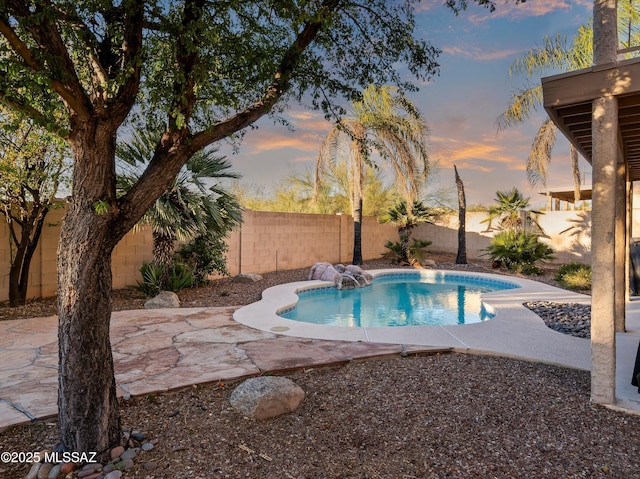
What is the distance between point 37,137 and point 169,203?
2183 mm

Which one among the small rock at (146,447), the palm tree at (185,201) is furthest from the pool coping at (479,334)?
the small rock at (146,447)

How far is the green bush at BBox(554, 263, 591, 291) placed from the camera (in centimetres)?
944

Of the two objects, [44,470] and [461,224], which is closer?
[44,470]

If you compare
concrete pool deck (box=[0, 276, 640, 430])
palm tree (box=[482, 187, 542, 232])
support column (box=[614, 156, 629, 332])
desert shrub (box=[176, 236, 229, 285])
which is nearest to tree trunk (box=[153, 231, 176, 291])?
desert shrub (box=[176, 236, 229, 285])

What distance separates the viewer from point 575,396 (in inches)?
124

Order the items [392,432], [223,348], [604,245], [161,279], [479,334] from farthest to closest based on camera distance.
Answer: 1. [161,279]
2. [479,334]
3. [223,348]
4. [604,245]
5. [392,432]

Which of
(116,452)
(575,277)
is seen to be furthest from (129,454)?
(575,277)

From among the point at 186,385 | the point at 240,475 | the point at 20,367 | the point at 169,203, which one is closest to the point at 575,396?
the point at 240,475

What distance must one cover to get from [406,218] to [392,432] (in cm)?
1189

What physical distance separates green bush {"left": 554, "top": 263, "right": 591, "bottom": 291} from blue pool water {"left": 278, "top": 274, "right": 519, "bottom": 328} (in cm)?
134

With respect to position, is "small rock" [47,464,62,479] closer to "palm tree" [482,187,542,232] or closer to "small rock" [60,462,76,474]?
"small rock" [60,462,76,474]

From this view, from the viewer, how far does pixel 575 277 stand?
9.87m

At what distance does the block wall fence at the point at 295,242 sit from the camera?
684 centimetres

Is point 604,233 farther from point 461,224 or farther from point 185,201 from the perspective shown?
point 461,224
